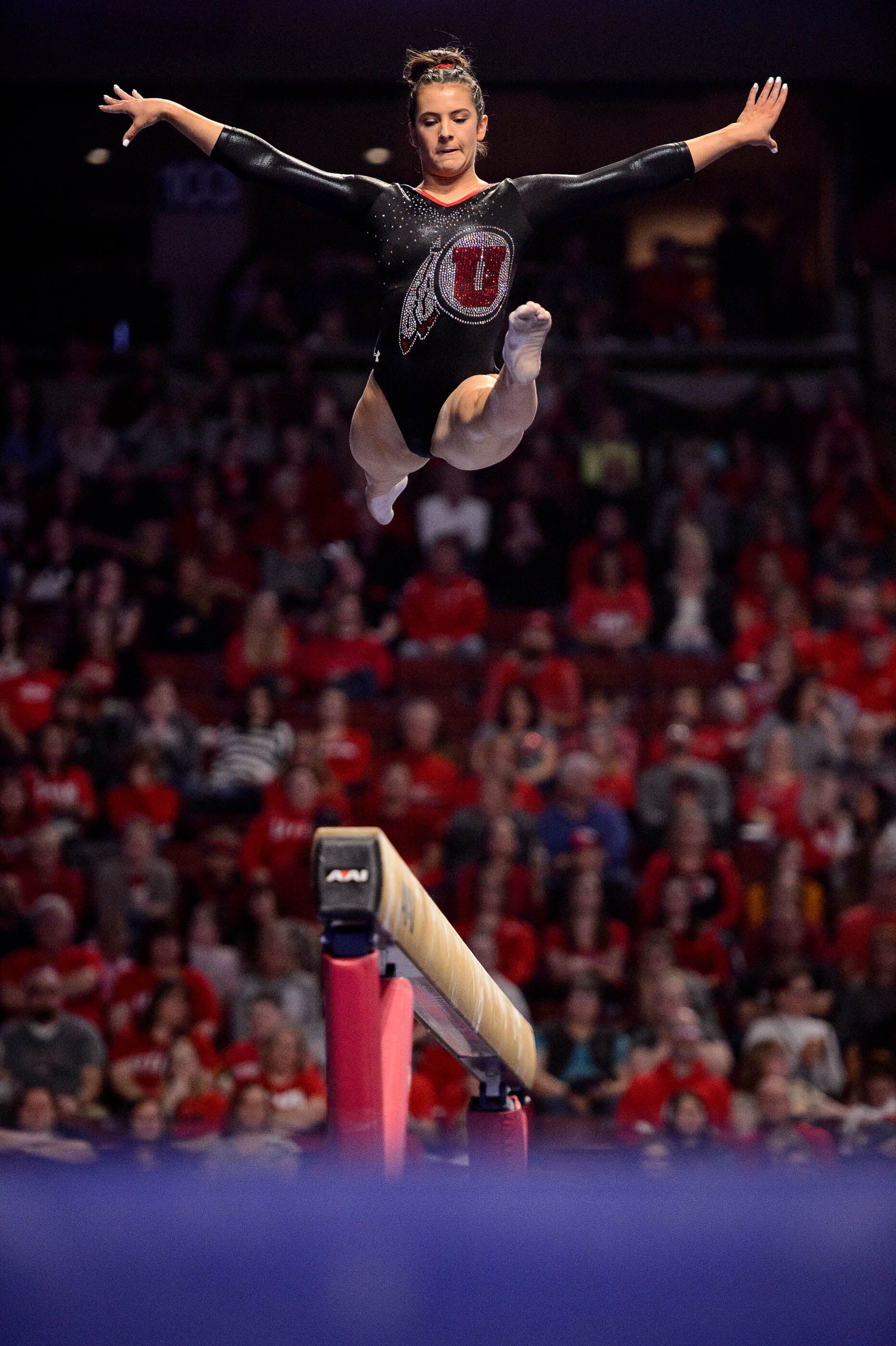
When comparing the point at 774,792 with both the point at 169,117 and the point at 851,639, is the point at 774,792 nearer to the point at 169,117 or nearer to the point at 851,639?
the point at 851,639

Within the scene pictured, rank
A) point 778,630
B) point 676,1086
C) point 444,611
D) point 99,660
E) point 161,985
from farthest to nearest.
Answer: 1. point 444,611
2. point 778,630
3. point 99,660
4. point 161,985
5. point 676,1086

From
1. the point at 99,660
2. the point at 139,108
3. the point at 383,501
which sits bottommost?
the point at 383,501

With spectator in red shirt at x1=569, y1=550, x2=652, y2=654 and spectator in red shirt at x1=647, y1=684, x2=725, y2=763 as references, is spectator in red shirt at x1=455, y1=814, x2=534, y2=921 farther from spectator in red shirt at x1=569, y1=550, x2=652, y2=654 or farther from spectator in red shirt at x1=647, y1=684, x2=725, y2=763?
spectator in red shirt at x1=569, y1=550, x2=652, y2=654

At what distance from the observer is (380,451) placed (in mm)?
3736

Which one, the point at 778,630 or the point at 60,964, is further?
the point at 778,630

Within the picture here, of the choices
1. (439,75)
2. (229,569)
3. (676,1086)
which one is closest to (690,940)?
(676,1086)

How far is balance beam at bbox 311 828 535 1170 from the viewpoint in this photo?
8.83 ft

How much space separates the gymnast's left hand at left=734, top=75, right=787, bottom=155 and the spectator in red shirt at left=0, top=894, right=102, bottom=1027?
478 centimetres

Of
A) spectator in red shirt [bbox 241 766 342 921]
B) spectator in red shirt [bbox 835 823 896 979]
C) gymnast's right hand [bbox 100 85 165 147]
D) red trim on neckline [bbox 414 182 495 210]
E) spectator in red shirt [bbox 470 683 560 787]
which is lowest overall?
spectator in red shirt [bbox 835 823 896 979]

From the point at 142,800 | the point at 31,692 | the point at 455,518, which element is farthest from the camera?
the point at 455,518

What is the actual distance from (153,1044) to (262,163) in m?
4.19

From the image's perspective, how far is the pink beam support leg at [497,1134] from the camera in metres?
4.05

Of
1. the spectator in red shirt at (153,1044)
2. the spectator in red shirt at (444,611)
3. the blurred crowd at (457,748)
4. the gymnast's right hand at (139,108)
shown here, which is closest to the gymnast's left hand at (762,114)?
the gymnast's right hand at (139,108)

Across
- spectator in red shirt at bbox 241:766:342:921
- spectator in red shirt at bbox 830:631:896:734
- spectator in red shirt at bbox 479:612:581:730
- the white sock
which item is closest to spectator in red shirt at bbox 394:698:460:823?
spectator in red shirt at bbox 479:612:581:730
